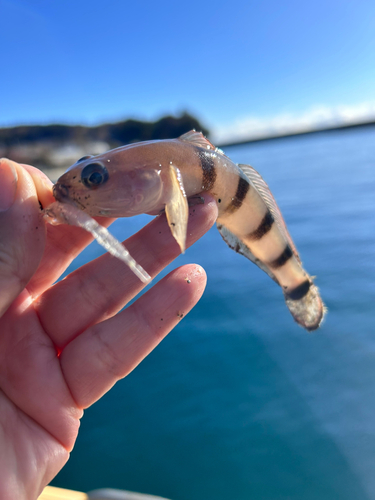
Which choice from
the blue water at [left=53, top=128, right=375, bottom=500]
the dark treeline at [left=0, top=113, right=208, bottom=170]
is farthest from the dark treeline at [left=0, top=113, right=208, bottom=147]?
the blue water at [left=53, top=128, right=375, bottom=500]

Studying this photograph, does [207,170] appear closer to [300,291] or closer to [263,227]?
[263,227]

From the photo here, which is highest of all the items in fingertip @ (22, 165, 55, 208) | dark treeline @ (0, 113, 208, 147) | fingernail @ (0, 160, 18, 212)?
fingernail @ (0, 160, 18, 212)

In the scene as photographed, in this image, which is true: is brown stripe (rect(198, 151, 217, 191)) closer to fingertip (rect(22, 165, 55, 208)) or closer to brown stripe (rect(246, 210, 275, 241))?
brown stripe (rect(246, 210, 275, 241))

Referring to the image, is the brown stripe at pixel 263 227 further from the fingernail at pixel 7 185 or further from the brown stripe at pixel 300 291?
the fingernail at pixel 7 185

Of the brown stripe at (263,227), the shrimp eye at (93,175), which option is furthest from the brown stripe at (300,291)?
the shrimp eye at (93,175)

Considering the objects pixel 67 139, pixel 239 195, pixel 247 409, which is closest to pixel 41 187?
pixel 239 195

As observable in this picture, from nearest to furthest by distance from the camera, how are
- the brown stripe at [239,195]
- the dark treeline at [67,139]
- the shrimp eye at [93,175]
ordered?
the shrimp eye at [93,175], the brown stripe at [239,195], the dark treeline at [67,139]

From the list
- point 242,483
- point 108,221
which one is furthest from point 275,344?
point 108,221
